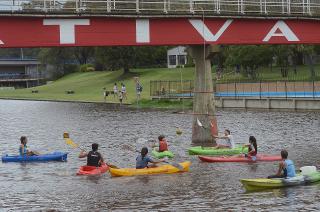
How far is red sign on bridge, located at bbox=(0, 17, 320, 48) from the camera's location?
3200cm

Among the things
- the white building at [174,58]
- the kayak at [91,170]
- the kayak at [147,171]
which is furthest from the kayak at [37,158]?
the white building at [174,58]

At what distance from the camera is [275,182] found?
1032 inches

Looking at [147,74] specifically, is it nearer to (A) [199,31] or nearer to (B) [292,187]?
(A) [199,31]

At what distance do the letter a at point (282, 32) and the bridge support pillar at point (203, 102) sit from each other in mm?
3867

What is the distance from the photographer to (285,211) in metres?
22.3

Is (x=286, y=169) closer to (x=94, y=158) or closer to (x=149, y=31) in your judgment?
(x=94, y=158)

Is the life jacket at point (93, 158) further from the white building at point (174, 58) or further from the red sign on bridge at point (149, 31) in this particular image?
the white building at point (174, 58)

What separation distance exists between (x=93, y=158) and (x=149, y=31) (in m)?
8.43

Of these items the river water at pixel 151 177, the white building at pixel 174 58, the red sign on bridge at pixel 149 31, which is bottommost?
the river water at pixel 151 177

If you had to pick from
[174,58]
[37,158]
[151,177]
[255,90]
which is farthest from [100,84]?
[151,177]

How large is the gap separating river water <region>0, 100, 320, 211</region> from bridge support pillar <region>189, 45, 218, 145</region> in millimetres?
1752

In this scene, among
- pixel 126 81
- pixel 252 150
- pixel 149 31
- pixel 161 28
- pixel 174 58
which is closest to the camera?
pixel 252 150

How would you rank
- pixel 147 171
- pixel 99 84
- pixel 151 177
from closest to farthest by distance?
pixel 151 177, pixel 147 171, pixel 99 84

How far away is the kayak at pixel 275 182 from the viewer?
2592cm
